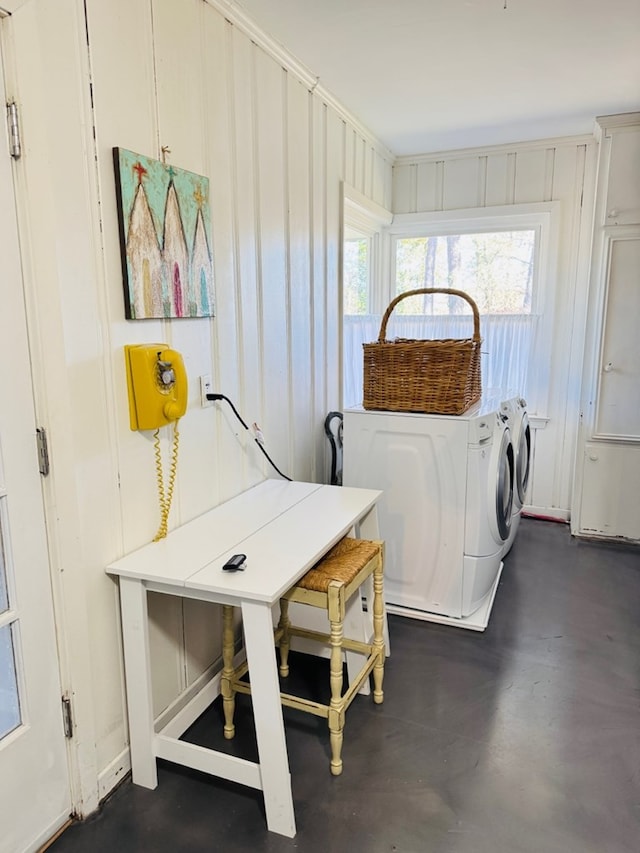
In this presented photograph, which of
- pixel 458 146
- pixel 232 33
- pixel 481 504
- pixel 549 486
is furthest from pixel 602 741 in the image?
pixel 458 146

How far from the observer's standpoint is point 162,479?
1828 mm

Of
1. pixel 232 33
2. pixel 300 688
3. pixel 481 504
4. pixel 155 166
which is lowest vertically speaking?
pixel 300 688

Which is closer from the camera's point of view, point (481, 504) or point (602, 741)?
point (602, 741)

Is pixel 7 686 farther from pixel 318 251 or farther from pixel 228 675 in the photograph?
pixel 318 251

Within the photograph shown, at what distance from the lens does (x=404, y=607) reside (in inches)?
108

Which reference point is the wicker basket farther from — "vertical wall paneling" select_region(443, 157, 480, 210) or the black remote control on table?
"vertical wall paneling" select_region(443, 157, 480, 210)

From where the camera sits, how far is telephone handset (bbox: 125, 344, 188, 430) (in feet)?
5.42

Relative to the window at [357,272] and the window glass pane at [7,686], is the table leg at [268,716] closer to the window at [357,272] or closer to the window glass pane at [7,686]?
the window glass pane at [7,686]

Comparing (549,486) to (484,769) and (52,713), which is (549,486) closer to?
(484,769)

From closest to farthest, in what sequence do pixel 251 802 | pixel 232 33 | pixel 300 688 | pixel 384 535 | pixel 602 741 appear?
pixel 251 802, pixel 602 741, pixel 232 33, pixel 300 688, pixel 384 535

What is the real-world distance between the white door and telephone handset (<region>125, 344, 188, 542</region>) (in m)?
0.30

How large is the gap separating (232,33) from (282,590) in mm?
1937

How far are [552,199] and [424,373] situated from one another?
1962 mm

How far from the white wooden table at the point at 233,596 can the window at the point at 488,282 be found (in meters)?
2.01
